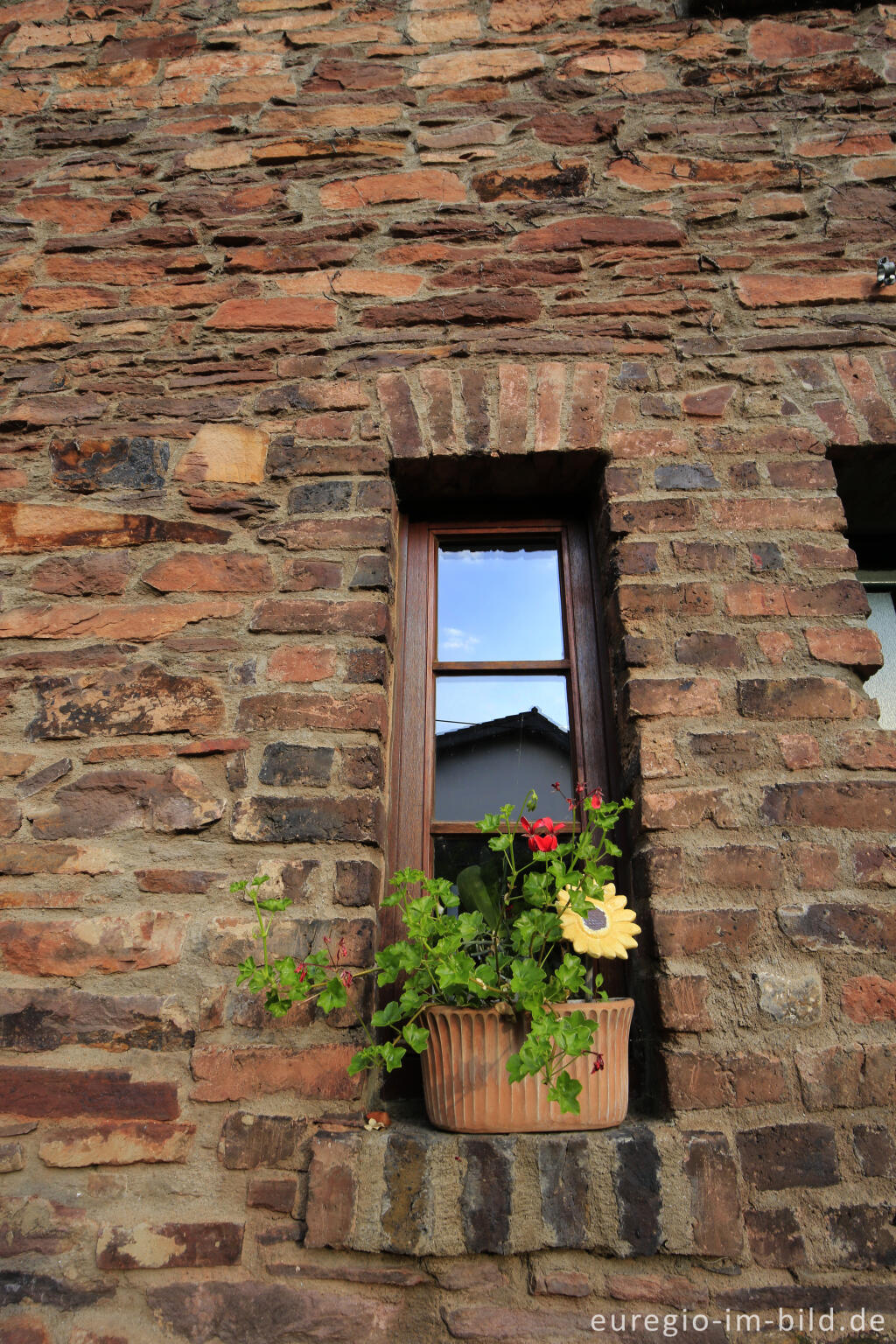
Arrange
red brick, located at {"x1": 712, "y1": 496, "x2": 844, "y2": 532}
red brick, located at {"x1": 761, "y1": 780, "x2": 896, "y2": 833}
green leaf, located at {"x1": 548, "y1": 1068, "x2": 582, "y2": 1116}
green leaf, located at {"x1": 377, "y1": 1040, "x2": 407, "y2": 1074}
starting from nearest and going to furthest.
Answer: green leaf, located at {"x1": 548, "y1": 1068, "x2": 582, "y2": 1116} < green leaf, located at {"x1": 377, "y1": 1040, "x2": 407, "y2": 1074} < red brick, located at {"x1": 761, "y1": 780, "x2": 896, "y2": 833} < red brick, located at {"x1": 712, "y1": 496, "x2": 844, "y2": 532}

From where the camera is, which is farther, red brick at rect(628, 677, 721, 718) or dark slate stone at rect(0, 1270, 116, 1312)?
red brick at rect(628, 677, 721, 718)

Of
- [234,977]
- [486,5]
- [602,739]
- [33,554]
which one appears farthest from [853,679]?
[486,5]

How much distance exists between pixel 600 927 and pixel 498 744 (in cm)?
57

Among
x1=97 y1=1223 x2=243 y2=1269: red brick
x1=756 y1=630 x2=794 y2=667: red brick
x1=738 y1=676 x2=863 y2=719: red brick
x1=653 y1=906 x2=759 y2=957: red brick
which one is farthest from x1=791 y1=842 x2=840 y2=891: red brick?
x1=97 y1=1223 x2=243 y2=1269: red brick

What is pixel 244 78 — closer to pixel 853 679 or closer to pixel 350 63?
pixel 350 63

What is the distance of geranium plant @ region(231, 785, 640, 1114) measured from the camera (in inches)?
50.8

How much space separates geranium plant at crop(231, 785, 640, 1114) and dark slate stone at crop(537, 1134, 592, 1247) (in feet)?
0.33

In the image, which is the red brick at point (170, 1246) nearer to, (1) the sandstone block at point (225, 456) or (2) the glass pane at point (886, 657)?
(1) the sandstone block at point (225, 456)

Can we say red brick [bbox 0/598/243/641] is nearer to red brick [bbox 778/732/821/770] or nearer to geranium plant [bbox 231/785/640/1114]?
geranium plant [bbox 231/785/640/1114]

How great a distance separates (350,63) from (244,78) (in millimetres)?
306

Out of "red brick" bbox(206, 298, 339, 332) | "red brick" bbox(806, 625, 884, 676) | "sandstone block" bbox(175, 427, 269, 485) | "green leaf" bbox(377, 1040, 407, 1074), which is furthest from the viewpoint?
"red brick" bbox(206, 298, 339, 332)

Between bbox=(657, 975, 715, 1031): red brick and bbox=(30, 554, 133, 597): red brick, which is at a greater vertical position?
bbox=(30, 554, 133, 597): red brick

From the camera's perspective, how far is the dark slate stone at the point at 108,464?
192 cm

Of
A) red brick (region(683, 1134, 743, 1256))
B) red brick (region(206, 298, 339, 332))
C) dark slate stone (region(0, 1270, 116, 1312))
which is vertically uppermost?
red brick (region(206, 298, 339, 332))
